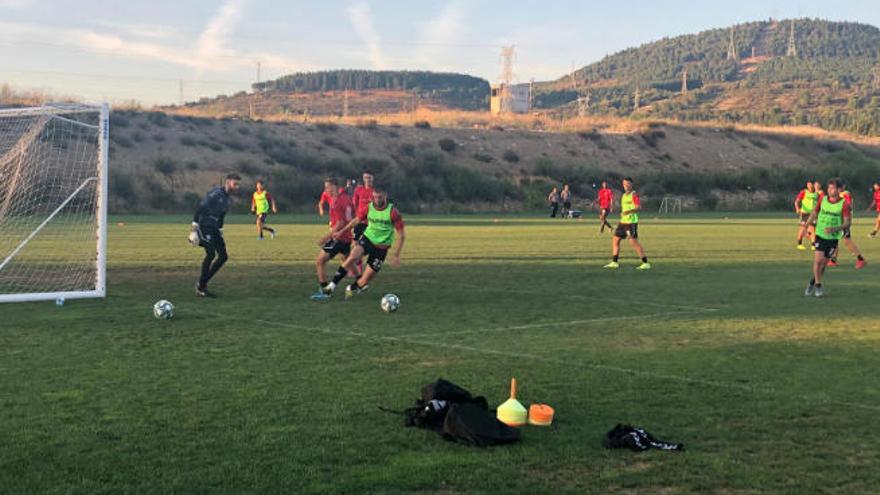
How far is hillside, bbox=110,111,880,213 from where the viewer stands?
61.0 meters

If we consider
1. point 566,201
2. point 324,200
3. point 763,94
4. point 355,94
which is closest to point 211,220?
point 324,200

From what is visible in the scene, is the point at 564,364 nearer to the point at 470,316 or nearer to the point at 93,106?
the point at 470,316

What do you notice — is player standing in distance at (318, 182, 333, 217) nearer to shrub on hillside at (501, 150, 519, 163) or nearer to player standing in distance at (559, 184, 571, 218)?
player standing in distance at (559, 184, 571, 218)

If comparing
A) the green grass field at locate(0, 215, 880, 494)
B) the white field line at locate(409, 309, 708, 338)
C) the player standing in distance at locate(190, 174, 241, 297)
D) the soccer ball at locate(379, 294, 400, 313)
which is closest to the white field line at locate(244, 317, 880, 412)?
the green grass field at locate(0, 215, 880, 494)

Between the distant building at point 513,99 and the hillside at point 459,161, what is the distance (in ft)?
160

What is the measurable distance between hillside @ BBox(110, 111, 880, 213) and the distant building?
1920 inches

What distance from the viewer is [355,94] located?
15788 centimetres

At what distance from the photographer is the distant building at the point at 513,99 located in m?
146

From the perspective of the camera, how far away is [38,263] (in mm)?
21297

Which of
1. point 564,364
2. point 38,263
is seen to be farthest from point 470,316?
point 38,263

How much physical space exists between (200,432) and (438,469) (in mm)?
1886

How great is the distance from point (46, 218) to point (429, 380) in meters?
14.2

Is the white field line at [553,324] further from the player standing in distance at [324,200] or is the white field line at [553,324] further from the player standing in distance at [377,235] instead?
the player standing in distance at [324,200]

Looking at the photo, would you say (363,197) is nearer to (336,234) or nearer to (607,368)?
(336,234)
